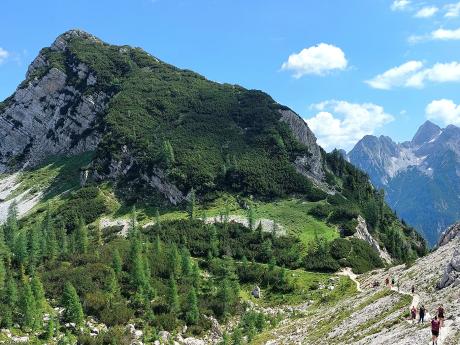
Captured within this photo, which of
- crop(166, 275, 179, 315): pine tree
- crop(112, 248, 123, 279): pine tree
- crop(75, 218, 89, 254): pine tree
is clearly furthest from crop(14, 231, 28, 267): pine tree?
crop(166, 275, 179, 315): pine tree

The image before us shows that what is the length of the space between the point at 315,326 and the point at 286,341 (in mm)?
4897

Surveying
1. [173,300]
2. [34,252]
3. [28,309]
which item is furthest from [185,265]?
[28,309]

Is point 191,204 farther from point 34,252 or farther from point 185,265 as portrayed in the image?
point 34,252

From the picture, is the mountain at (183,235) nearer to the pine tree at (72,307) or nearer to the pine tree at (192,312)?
the pine tree at (72,307)

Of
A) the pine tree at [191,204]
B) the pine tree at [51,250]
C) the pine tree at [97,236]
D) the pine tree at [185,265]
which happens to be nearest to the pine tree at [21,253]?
the pine tree at [51,250]

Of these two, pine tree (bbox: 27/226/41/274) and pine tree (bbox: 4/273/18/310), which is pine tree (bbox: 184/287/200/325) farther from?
pine tree (bbox: 27/226/41/274)

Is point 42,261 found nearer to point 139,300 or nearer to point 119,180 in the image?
point 139,300

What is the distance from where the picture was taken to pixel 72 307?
70188 millimetres

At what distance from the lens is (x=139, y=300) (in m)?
80.8

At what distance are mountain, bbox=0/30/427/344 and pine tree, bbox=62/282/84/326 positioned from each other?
5.9 inches

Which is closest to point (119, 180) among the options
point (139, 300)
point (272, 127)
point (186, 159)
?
point (186, 159)

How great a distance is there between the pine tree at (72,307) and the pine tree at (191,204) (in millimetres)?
68022

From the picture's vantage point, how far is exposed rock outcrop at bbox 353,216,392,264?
134 metres

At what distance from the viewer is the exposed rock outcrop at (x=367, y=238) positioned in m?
134
